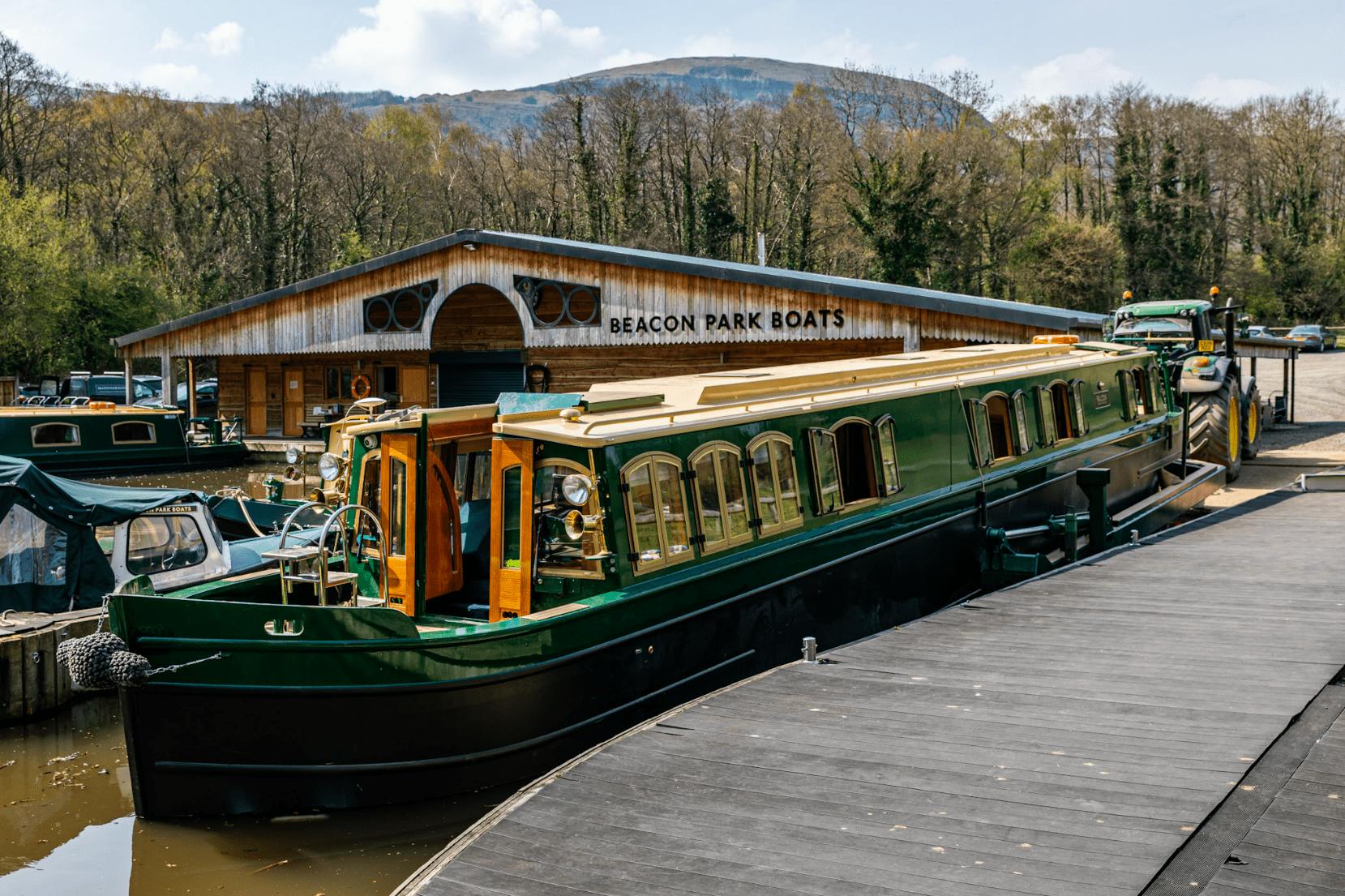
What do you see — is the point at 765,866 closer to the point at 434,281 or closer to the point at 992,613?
the point at 992,613

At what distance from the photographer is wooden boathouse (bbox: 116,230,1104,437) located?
2133 cm

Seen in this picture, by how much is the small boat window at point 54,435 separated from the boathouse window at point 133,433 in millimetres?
969

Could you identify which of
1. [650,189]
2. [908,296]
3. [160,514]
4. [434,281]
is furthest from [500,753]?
[650,189]

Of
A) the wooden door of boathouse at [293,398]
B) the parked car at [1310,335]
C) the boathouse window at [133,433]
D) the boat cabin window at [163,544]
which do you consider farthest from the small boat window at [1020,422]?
the parked car at [1310,335]

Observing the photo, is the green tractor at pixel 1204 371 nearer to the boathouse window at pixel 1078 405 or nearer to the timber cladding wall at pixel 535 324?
the timber cladding wall at pixel 535 324

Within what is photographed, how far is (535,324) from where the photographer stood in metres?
26.2

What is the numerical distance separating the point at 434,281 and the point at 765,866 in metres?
23.9

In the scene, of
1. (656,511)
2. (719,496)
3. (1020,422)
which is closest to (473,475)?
(656,511)

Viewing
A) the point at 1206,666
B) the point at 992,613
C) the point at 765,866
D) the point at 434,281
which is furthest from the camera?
the point at 434,281

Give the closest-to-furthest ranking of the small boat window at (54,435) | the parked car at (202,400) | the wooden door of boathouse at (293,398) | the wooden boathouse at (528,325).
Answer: the wooden boathouse at (528,325)
the small boat window at (54,435)
the wooden door of boathouse at (293,398)
the parked car at (202,400)

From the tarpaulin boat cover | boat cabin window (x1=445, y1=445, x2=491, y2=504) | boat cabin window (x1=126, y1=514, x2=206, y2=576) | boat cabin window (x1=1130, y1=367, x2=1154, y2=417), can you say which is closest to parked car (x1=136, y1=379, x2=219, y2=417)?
boat cabin window (x1=126, y1=514, x2=206, y2=576)

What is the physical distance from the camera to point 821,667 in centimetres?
782

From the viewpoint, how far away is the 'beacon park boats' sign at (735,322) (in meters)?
21.9

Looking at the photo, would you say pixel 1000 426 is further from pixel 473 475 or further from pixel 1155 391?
pixel 473 475
